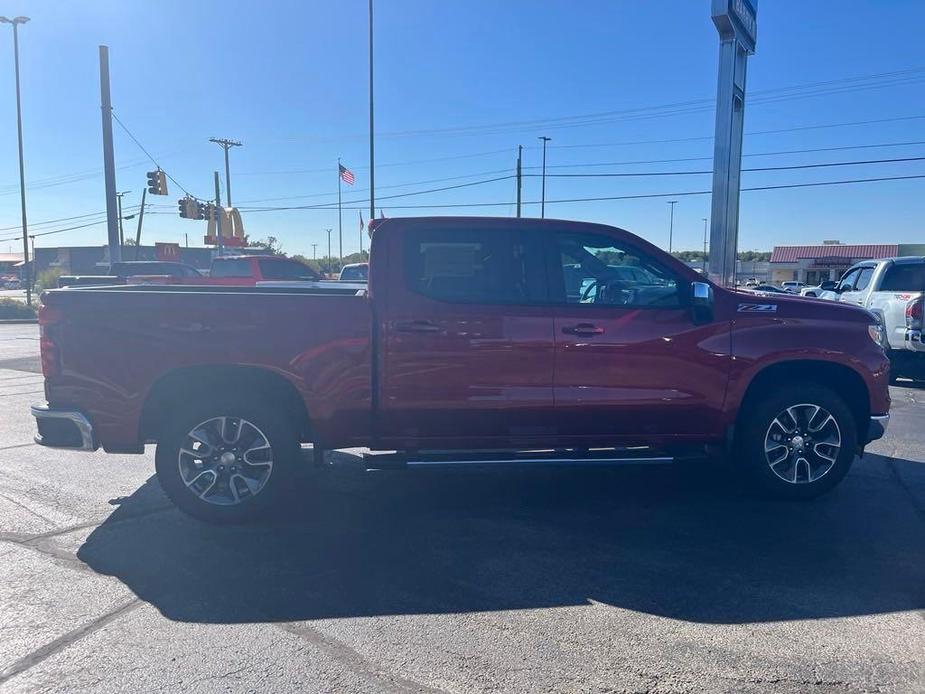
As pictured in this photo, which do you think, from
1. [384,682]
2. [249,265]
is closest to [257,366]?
[384,682]

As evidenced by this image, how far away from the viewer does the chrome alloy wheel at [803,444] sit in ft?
18.6

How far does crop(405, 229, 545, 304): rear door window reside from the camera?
5336 mm

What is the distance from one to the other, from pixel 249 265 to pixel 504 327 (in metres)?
14.5

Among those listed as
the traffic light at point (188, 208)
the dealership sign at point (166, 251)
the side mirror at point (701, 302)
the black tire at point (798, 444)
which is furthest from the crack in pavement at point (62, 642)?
the dealership sign at point (166, 251)

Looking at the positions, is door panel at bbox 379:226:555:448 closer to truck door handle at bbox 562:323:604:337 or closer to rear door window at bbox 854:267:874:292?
truck door handle at bbox 562:323:604:337

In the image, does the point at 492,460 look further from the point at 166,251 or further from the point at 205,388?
the point at 166,251

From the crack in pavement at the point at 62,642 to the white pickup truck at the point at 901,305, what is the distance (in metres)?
11.2

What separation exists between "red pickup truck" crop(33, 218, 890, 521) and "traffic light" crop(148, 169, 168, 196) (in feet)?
77.2

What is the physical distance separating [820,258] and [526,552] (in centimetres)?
6929

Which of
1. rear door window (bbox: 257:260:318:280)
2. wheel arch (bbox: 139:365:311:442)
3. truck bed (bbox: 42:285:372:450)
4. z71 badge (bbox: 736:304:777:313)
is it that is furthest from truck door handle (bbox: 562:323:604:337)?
rear door window (bbox: 257:260:318:280)

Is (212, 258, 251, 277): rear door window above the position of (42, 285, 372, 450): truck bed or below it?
above

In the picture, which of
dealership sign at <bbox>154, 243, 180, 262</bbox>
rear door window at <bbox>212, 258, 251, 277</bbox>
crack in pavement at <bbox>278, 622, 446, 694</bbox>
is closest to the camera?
crack in pavement at <bbox>278, 622, 446, 694</bbox>

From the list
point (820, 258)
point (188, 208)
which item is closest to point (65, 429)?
point (188, 208)

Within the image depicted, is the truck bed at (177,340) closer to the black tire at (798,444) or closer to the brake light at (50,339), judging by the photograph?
the brake light at (50,339)
